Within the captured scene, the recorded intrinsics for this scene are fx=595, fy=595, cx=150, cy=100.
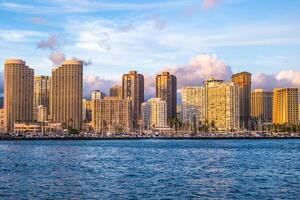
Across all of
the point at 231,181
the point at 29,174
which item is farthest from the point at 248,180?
the point at 29,174

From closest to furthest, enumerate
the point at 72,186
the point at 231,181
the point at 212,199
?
the point at 212,199
the point at 72,186
the point at 231,181

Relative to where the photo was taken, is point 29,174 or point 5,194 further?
point 29,174

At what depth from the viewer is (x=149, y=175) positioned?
66.0 metres

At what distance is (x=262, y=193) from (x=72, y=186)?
1723 cm

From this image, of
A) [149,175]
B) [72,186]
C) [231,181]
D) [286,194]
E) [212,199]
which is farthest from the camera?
[149,175]

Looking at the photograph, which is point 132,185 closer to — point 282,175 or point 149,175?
point 149,175

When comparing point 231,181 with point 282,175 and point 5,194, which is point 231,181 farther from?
point 5,194

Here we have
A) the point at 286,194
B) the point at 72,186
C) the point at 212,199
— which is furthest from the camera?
the point at 72,186

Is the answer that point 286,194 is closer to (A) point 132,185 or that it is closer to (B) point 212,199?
(B) point 212,199

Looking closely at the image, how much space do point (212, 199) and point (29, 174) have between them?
28058 millimetres

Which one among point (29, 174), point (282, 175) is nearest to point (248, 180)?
point (282, 175)

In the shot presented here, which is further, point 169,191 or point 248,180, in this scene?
point 248,180

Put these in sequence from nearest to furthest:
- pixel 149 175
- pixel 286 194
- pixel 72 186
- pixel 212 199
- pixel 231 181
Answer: pixel 212 199 < pixel 286 194 < pixel 72 186 < pixel 231 181 < pixel 149 175

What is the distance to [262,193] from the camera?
50375mm
